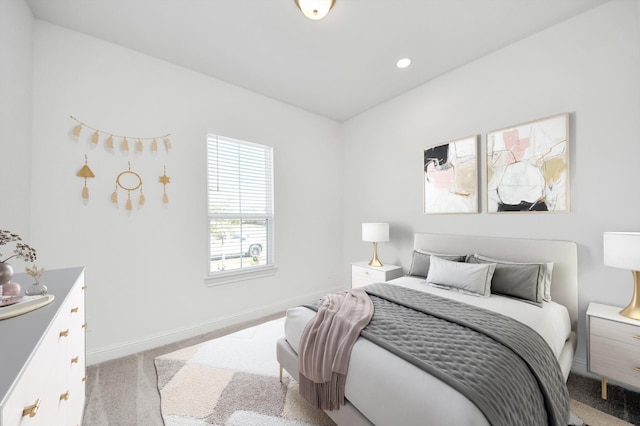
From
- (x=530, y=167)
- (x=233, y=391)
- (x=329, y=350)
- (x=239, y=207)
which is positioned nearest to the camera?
(x=329, y=350)

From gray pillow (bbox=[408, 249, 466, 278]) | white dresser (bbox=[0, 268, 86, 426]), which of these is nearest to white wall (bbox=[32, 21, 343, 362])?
white dresser (bbox=[0, 268, 86, 426])

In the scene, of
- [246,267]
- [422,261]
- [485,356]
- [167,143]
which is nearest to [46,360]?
[485,356]

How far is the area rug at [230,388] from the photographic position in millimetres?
1674

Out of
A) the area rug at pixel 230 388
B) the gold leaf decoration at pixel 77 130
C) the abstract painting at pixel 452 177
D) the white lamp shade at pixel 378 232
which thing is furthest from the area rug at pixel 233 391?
the gold leaf decoration at pixel 77 130

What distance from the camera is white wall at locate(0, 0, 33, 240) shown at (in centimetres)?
166

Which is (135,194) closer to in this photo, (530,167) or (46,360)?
(46,360)

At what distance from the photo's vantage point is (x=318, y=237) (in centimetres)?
405

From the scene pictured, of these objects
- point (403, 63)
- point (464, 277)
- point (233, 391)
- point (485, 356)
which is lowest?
point (233, 391)

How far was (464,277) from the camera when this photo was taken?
2273 millimetres

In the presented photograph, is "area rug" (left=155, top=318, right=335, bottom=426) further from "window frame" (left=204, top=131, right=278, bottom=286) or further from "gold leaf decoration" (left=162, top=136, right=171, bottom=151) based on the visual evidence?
"gold leaf decoration" (left=162, top=136, right=171, bottom=151)

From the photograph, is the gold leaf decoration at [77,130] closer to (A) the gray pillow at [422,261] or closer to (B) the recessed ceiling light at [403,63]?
(B) the recessed ceiling light at [403,63]

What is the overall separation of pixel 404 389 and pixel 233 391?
140 centimetres

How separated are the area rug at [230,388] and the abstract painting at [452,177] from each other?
2.39m

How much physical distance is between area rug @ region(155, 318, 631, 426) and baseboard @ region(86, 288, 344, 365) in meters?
0.26
